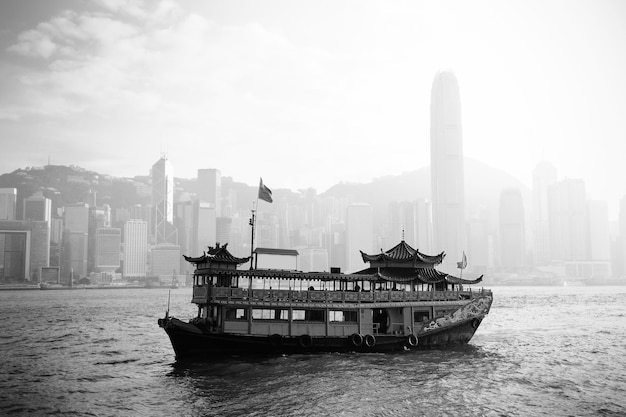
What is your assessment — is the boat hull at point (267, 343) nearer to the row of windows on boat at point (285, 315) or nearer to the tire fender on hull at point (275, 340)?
the tire fender on hull at point (275, 340)

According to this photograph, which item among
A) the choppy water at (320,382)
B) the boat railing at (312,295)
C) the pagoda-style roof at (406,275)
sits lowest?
the choppy water at (320,382)

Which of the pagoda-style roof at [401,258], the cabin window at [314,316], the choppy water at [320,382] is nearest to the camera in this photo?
the choppy water at [320,382]

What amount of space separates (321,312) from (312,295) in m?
1.40

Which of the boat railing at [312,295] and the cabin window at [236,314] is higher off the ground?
the boat railing at [312,295]

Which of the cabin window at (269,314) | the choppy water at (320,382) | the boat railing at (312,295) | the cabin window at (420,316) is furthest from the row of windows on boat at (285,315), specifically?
the cabin window at (420,316)

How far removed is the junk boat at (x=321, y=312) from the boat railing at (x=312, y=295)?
64 millimetres

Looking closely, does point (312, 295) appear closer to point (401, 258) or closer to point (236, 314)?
point (236, 314)

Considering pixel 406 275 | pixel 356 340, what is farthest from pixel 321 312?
pixel 406 275

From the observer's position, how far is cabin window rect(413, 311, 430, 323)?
39.5 meters

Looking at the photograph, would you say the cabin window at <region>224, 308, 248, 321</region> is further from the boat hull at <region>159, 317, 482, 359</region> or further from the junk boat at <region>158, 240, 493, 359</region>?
the boat hull at <region>159, 317, 482, 359</region>

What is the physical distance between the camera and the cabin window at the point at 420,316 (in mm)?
39531

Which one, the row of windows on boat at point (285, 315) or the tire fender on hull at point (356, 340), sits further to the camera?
the tire fender on hull at point (356, 340)

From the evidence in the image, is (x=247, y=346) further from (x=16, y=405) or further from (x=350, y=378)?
(x=16, y=405)

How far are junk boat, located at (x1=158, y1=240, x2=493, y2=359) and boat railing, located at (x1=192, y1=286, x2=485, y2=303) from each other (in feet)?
0.21
